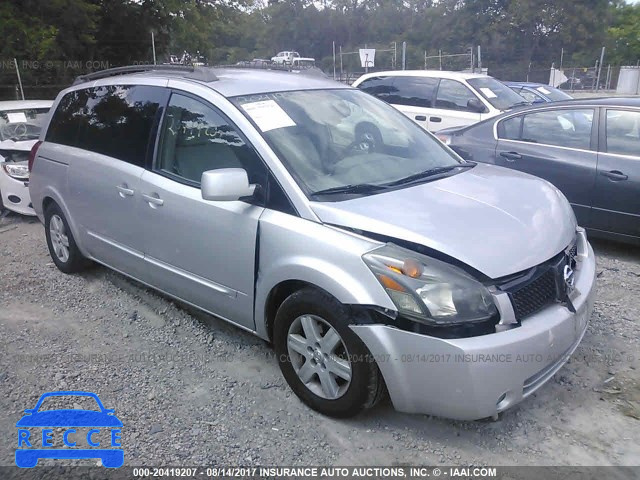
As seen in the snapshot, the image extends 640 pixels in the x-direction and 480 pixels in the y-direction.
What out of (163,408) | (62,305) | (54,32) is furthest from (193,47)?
(163,408)

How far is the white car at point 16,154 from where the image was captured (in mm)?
7105

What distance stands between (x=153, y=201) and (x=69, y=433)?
149 cm

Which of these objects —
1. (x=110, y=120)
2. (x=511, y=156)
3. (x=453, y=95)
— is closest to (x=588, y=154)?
(x=511, y=156)

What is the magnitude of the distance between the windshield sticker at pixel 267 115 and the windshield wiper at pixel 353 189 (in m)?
0.53

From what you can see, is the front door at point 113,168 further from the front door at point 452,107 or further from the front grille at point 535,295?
the front door at point 452,107

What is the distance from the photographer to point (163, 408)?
314cm

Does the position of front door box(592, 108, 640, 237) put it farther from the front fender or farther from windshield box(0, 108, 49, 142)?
windshield box(0, 108, 49, 142)

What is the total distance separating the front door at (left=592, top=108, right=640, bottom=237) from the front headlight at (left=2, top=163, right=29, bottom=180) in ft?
21.4

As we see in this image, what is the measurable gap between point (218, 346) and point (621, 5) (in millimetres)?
56714

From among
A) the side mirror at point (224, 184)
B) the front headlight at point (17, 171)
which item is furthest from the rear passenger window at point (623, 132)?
the front headlight at point (17, 171)

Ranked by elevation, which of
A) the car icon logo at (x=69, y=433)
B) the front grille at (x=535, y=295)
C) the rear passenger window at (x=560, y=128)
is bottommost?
the car icon logo at (x=69, y=433)

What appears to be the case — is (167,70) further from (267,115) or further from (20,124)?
(20,124)

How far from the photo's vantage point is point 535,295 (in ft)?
8.90

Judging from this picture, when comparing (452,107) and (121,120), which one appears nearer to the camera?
A: (121,120)
